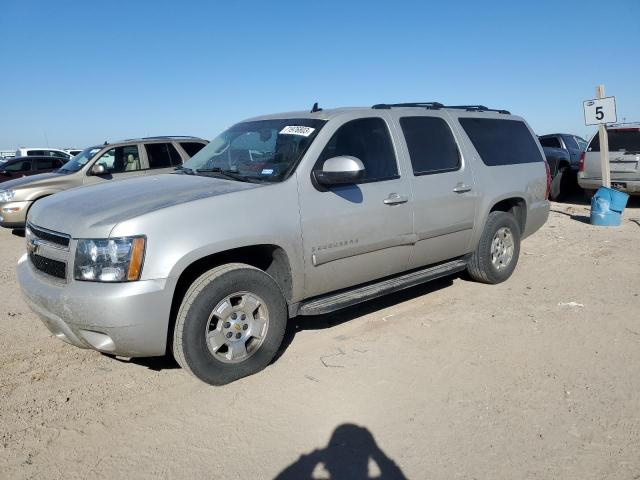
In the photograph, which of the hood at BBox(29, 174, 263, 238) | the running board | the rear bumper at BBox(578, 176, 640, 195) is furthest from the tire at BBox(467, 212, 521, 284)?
the rear bumper at BBox(578, 176, 640, 195)

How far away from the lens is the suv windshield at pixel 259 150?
3883 millimetres

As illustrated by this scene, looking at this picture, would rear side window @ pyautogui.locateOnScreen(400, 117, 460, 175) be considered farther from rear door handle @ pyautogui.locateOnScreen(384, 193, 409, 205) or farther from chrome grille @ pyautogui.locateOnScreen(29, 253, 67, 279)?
chrome grille @ pyautogui.locateOnScreen(29, 253, 67, 279)

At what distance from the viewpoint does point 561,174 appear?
13164 mm

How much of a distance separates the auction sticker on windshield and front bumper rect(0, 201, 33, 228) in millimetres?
6279

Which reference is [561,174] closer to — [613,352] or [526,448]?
[613,352]

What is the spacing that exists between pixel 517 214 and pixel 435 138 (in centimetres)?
177

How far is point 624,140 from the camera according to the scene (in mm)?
10977

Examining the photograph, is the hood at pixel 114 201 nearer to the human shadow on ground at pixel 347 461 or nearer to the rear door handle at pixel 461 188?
the human shadow on ground at pixel 347 461

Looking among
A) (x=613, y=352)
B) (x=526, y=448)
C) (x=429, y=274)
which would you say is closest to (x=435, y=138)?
(x=429, y=274)

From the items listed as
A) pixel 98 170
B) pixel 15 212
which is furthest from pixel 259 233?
pixel 15 212

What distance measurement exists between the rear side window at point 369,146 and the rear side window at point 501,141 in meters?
1.26

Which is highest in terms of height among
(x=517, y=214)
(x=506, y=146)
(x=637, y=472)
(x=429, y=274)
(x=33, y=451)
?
(x=506, y=146)

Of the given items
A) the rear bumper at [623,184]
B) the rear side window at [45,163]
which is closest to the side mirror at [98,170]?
the rear side window at [45,163]

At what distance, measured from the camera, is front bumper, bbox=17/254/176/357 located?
2.99 m
